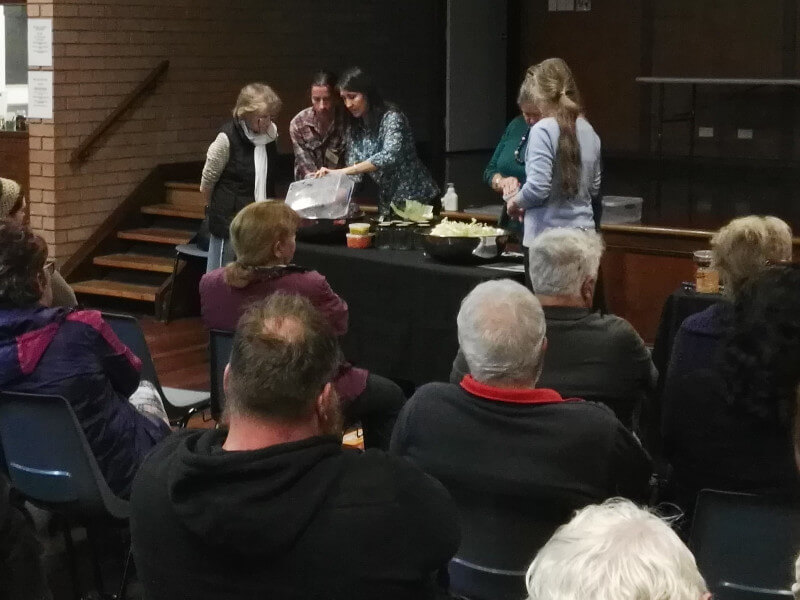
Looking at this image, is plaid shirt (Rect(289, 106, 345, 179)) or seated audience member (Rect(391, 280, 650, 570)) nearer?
seated audience member (Rect(391, 280, 650, 570))

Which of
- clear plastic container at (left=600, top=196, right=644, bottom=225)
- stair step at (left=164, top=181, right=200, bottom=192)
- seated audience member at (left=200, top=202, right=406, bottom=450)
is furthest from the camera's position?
stair step at (left=164, top=181, right=200, bottom=192)

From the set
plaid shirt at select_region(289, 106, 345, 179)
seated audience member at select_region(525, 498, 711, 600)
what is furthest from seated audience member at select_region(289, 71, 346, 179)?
seated audience member at select_region(525, 498, 711, 600)

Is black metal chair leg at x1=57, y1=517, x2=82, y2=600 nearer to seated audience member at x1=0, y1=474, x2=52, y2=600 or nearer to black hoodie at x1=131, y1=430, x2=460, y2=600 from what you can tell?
seated audience member at x1=0, y1=474, x2=52, y2=600

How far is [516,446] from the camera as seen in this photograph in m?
2.41

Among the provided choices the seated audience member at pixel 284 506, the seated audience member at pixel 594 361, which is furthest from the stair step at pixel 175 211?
the seated audience member at pixel 284 506

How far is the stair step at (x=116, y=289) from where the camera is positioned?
7.29 metres

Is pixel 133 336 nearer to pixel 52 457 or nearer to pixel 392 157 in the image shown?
pixel 52 457

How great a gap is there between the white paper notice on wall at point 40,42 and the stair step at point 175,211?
1.19 meters

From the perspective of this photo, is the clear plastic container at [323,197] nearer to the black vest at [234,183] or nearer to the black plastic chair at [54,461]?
the black vest at [234,183]

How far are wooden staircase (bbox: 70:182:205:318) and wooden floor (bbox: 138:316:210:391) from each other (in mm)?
228

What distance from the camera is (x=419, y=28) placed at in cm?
1158

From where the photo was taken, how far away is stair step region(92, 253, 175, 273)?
24.4 feet

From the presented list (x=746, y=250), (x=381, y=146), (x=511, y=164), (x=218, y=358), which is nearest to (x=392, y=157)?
(x=381, y=146)

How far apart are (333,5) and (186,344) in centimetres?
448
